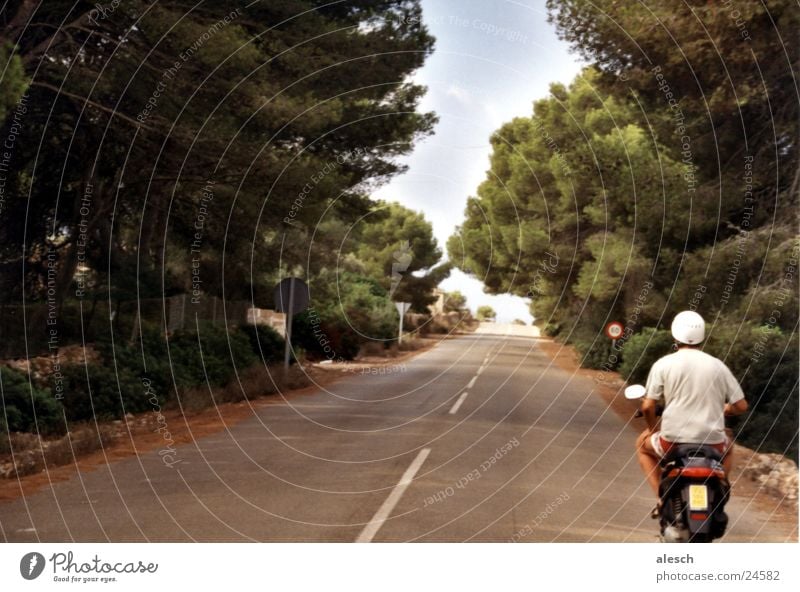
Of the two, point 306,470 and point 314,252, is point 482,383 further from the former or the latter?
point 306,470

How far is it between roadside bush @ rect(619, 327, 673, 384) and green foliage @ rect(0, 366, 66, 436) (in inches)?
520

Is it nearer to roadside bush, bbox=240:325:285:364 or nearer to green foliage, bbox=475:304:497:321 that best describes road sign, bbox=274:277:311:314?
roadside bush, bbox=240:325:285:364

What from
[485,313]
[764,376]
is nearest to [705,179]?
[764,376]

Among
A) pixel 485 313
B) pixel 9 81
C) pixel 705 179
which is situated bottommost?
pixel 485 313

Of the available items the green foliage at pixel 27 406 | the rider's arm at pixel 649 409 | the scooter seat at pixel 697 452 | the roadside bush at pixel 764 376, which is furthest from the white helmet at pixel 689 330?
the green foliage at pixel 27 406

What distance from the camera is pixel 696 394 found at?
24.3ft

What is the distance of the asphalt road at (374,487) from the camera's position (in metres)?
9.35

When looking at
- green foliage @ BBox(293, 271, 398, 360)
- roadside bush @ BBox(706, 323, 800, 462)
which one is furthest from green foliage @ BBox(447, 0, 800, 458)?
green foliage @ BBox(293, 271, 398, 360)

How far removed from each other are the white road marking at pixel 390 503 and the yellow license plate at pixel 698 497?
10.3 feet

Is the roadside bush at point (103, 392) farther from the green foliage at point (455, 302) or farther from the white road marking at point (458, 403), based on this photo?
the green foliage at point (455, 302)

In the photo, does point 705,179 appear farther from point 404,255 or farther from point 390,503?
point 404,255

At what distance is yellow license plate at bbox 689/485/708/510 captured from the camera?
7121mm

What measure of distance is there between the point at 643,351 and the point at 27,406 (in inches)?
550
